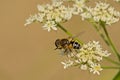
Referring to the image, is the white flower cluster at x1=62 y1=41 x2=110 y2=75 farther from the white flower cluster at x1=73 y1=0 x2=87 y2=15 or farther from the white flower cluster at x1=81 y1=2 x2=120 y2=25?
the white flower cluster at x1=73 y1=0 x2=87 y2=15

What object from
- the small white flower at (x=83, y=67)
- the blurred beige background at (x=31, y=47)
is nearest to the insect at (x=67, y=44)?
the small white flower at (x=83, y=67)

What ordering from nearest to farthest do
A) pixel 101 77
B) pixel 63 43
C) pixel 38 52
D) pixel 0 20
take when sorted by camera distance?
pixel 63 43, pixel 101 77, pixel 38 52, pixel 0 20

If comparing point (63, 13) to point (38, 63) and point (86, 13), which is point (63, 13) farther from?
point (38, 63)

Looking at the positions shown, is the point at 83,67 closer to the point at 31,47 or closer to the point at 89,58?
the point at 89,58

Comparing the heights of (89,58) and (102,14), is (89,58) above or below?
below

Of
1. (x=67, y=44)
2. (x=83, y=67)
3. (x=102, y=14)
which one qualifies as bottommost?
(x=83, y=67)

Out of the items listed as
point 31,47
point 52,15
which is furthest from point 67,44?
point 31,47

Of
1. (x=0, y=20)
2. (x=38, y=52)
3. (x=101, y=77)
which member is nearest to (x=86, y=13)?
(x=101, y=77)
